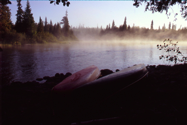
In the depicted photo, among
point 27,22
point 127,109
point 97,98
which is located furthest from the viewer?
point 27,22

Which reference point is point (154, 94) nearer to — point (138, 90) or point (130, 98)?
point (138, 90)

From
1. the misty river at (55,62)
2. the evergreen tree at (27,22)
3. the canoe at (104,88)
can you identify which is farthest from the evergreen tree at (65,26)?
the canoe at (104,88)

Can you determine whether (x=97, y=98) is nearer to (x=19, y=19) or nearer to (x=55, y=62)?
(x=55, y=62)

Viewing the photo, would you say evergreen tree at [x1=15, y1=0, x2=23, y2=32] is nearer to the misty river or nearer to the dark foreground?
the misty river

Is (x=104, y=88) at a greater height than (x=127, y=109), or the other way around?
(x=104, y=88)

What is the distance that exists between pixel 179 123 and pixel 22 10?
4993 cm

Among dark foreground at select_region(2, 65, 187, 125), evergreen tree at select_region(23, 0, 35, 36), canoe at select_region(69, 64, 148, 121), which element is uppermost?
evergreen tree at select_region(23, 0, 35, 36)

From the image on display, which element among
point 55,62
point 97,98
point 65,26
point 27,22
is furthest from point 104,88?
point 65,26

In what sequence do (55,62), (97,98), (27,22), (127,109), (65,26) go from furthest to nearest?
(65,26)
(27,22)
(55,62)
(127,109)
(97,98)

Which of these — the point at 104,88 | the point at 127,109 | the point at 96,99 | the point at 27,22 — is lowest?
the point at 127,109

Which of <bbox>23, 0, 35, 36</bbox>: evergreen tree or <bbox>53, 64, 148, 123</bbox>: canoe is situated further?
<bbox>23, 0, 35, 36</bbox>: evergreen tree

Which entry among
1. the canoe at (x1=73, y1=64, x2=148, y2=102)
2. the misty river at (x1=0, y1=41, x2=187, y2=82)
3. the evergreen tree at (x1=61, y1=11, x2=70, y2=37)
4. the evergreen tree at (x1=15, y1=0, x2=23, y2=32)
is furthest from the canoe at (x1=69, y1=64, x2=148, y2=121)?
the evergreen tree at (x1=61, y1=11, x2=70, y2=37)

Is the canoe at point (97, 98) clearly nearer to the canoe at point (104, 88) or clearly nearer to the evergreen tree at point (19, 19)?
the canoe at point (104, 88)

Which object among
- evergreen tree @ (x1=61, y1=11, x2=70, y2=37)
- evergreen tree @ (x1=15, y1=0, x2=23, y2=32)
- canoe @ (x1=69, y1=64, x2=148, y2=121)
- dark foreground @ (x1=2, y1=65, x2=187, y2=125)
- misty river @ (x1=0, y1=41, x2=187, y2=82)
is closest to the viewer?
dark foreground @ (x1=2, y1=65, x2=187, y2=125)
